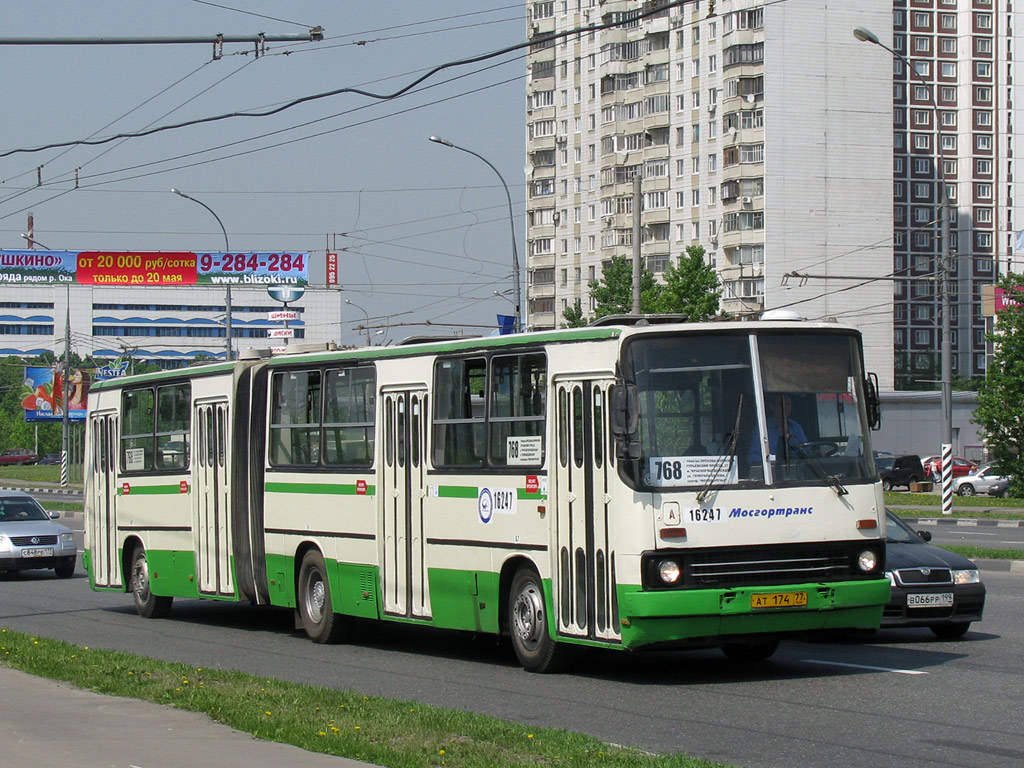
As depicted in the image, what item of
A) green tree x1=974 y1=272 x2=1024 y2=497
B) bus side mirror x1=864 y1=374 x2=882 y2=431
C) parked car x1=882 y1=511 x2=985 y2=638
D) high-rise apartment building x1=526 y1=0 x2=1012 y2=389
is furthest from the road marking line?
high-rise apartment building x1=526 y1=0 x2=1012 y2=389

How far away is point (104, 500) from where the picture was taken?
20500 millimetres

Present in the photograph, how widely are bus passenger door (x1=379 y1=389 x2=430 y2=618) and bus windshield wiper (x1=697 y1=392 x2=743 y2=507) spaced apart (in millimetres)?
3421

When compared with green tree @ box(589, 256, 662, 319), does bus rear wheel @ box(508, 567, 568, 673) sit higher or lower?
lower

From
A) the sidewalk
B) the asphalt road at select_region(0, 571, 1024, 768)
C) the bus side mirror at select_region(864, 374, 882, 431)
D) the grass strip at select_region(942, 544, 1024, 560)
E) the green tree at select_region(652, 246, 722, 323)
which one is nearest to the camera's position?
the sidewalk

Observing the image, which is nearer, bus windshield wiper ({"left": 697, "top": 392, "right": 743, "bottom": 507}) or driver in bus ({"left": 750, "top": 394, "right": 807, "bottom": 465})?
bus windshield wiper ({"left": 697, "top": 392, "right": 743, "bottom": 507})

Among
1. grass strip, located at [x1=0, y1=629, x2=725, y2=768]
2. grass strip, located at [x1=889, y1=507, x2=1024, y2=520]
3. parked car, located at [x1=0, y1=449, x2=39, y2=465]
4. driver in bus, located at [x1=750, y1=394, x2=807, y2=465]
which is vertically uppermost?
driver in bus, located at [x1=750, y1=394, x2=807, y2=465]

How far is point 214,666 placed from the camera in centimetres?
1377

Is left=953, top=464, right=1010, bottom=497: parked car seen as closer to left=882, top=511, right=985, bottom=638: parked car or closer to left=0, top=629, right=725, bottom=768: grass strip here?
left=882, top=511, right=985, bottom=638: parked car

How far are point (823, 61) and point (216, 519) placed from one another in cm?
7778

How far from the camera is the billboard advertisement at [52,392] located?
103 meters

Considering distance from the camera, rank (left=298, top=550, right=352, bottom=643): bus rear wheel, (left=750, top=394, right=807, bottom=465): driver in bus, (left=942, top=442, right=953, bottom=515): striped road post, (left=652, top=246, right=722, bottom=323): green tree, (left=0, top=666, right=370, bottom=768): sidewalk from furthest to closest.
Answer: (left=652, top=246, right=722, bottom=323): green tree → (left=942, top=442, right=953, bottom=515): striped road post → (left=298, top=550, right=352, bottom=643): bus rear wheel → (left=750, top=394, right=807, bottom=465): driver in bus → (left=0, top=666, right=370, bottom=768): sidewalk

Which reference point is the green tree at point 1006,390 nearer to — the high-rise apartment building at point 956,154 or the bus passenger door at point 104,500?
the bus passenger door at point 104,500

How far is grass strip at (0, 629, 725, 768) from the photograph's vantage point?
8.03 meters

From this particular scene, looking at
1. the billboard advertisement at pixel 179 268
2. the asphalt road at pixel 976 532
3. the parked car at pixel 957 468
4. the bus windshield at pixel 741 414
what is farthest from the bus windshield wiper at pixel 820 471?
the billboard advertisement at pixel 179 268
